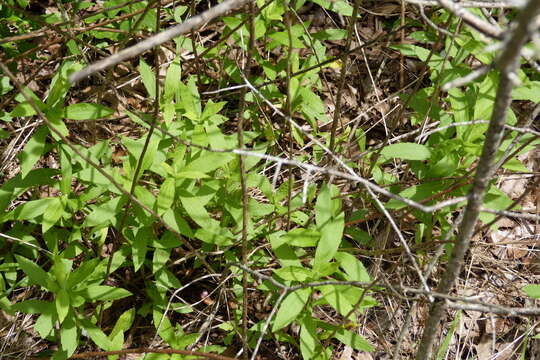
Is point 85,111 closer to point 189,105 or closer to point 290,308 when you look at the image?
point 189,105

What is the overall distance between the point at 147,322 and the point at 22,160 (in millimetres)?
1032

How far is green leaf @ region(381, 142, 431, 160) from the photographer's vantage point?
2202 mm

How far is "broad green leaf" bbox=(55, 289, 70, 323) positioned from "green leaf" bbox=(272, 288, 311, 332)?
758 millimetres

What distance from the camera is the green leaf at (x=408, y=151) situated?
86.7 inches

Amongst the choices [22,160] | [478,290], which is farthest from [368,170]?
[22,160]

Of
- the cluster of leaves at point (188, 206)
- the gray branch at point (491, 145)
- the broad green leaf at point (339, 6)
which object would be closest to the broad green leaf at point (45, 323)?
the cluster of leaves at point (188, 206)

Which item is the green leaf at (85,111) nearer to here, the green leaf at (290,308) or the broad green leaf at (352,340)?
the green leaf at (290,308)

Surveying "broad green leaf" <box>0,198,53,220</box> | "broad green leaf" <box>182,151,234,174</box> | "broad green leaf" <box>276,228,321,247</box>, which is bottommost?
"broad green leaf" <box>276,228,321,247</box>

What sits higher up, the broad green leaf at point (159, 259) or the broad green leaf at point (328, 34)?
the broad green leaf at point (328, 34)

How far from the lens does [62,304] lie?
6.80 feet

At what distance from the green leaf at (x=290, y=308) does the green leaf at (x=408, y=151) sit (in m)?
0.63

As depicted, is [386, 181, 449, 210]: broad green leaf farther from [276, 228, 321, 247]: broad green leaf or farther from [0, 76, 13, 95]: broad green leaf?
[0, 76, 13, 95]: broad green leaf

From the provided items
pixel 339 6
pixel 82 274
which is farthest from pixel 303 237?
pixel 339 6

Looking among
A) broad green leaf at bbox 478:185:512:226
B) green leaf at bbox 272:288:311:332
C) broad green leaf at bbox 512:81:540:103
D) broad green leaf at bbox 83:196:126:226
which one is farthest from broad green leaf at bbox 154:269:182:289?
broad green leaf at bbox 512:81:540:103
